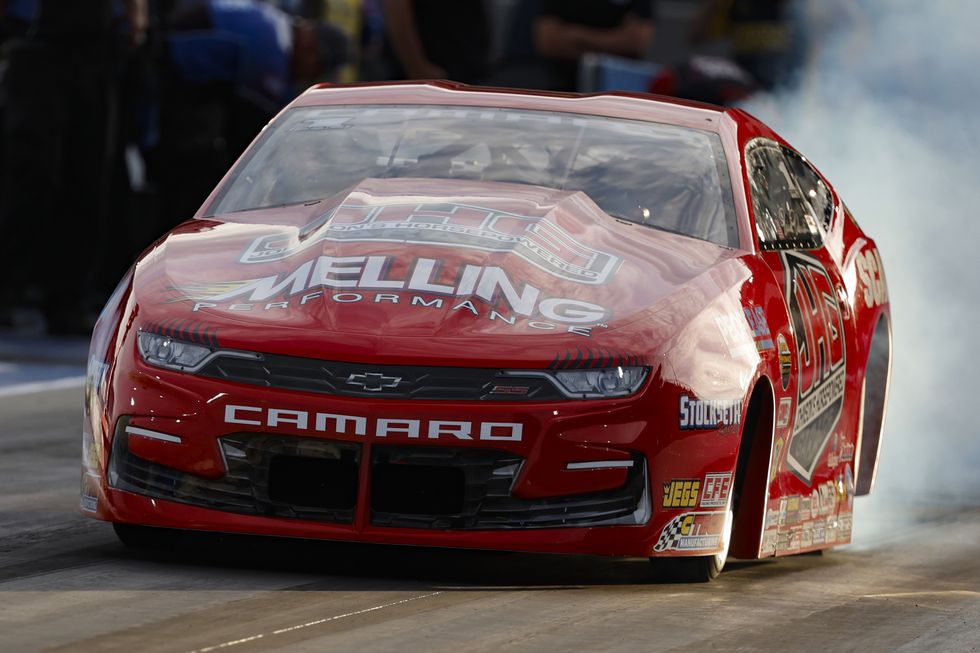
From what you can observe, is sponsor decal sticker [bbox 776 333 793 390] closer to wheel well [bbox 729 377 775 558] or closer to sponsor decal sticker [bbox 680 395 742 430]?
wheel well [bbox 729 377 775 558]

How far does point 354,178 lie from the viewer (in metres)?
6.39

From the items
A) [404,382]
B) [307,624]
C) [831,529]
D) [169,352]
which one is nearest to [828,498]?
[831,529]

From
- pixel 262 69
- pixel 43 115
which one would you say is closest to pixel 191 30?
pixel 262 69

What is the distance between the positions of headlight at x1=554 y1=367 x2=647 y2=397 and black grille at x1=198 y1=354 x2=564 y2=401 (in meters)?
0.04

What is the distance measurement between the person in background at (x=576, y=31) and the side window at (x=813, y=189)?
21.9 feet

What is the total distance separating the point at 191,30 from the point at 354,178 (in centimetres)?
701

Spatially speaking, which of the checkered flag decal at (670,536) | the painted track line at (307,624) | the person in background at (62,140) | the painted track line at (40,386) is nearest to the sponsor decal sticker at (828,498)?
the checkered flag decal at (670,536)

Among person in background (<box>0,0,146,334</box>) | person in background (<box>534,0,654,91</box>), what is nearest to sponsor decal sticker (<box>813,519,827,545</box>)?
person in background (<box>0,0,146,334</box>)

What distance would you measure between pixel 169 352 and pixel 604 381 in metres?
1.11

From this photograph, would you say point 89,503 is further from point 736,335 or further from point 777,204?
point 777,204

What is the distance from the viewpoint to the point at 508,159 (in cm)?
641

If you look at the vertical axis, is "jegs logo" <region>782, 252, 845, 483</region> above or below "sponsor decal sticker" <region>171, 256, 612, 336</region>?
below

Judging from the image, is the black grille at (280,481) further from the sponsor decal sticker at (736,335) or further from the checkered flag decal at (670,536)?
the sponsor decal sticker at (736,335)

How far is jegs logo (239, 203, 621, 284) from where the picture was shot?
555cm
